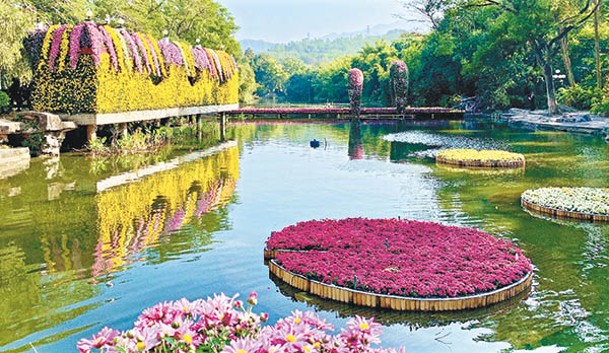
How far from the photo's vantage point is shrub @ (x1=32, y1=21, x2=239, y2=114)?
2466 centimetres

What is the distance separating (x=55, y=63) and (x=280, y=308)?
1868 centimetres

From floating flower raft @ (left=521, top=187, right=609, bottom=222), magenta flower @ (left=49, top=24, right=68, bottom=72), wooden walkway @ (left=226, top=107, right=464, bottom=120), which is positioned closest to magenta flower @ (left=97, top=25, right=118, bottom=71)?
magenta flower @ (left=49, top=24, right=68, bottom=72)

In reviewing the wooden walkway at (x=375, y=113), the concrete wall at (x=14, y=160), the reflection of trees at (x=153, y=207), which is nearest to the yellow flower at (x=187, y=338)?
the reflection of trees at (x=153, y=207)

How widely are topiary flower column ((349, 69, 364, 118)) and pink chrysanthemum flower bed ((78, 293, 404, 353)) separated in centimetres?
4283

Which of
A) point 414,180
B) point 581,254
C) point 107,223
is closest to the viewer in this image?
point 581,254

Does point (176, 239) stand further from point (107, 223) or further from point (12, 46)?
point (12, 46)

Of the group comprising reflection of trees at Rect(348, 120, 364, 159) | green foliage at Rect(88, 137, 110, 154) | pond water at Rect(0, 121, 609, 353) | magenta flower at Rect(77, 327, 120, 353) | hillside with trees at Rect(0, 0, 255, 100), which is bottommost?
pond water at Rect(0, 121, 609, 353)

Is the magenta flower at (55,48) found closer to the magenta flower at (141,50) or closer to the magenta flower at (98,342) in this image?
the magenta flower at (141,50)

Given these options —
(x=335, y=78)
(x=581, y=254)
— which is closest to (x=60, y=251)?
(x=581, y=254)

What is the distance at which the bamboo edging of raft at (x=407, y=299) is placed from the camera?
8883 mm

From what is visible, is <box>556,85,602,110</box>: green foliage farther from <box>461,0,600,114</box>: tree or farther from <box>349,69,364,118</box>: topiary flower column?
<box>349,69,364,118</box>: topiary flower column

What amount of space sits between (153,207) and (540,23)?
30292mm

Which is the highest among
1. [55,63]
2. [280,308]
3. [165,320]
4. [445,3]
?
[445,3]

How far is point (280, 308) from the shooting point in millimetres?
9078
